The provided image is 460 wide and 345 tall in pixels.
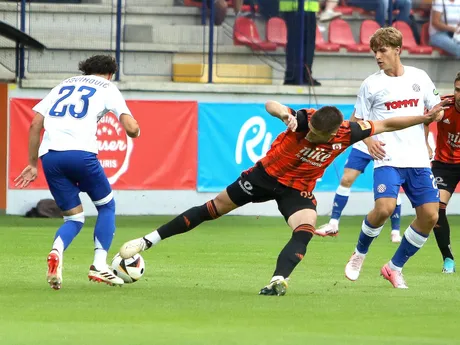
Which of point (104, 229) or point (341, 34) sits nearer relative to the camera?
point (104, 229)

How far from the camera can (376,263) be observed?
12742 millimetres

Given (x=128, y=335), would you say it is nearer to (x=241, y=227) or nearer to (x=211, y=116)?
(x=241, y=227)

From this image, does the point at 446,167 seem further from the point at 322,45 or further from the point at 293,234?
the point at 322,45

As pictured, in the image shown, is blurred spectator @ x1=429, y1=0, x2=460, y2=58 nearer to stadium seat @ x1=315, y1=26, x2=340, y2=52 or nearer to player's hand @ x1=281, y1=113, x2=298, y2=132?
stadium seat @ x1=315, y1=26, x2=340, y2=52

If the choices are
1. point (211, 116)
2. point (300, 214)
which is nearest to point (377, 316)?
point (300, 214)

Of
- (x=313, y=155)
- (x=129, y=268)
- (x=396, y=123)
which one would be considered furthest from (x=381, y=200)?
(x=129, y=268)

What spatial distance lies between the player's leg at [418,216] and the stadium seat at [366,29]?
37.8 feet

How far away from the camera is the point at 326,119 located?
901 cm

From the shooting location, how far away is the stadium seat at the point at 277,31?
2039 cm

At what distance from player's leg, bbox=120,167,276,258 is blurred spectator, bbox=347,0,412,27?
1215cm

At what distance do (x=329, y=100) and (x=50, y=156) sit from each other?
422 inches

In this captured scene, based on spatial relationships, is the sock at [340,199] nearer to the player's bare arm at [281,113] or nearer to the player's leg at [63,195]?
the player's leg at [63,195]

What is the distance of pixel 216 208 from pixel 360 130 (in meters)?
1.36

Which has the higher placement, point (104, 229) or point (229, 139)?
point (104, 229)
